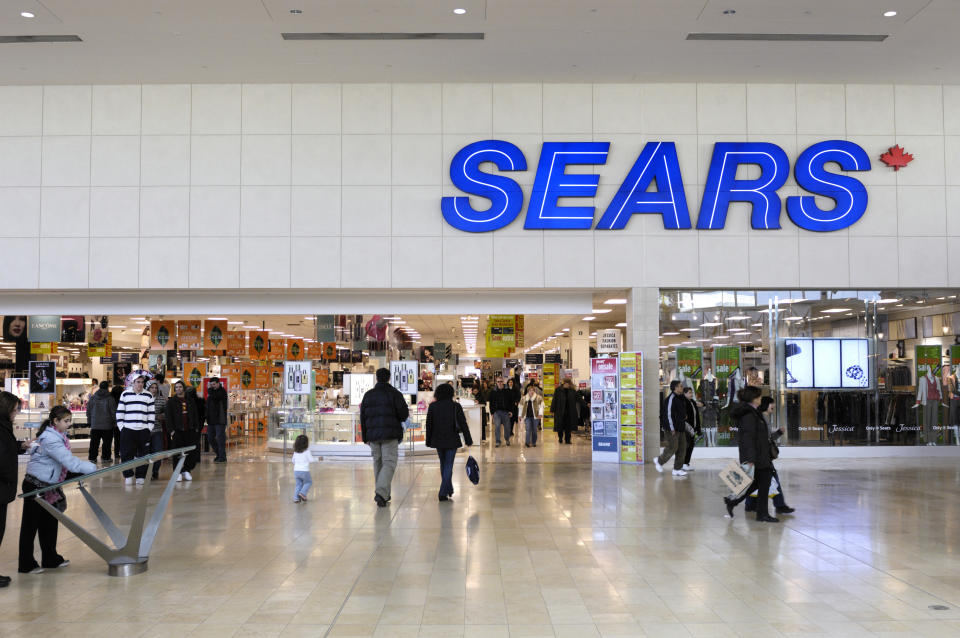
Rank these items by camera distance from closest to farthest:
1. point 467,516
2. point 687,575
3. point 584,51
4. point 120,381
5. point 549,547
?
1. point 687,575
2. point 549,547
3. point 467,516
4. point 584,51
5. point 120,381

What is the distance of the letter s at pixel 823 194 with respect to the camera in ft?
51.0

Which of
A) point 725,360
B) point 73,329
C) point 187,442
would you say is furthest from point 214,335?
point 725,360

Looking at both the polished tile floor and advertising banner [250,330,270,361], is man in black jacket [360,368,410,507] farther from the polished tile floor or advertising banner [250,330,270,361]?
advertising banner [250,330,270,361]

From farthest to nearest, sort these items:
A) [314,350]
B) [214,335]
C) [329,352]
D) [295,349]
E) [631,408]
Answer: [314,350] → [295,349] → [329,352] → [214,335] → [631,408]

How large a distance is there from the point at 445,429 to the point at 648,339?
21.0 feet

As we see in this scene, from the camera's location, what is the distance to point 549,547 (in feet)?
24.8

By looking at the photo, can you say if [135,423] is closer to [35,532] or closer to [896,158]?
[35,532]

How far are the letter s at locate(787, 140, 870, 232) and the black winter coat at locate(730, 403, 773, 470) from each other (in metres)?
7.68

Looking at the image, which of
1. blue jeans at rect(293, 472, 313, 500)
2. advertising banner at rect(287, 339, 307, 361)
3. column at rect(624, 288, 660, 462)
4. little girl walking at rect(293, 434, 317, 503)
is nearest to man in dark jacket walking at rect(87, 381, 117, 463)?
little girl walking at rect(293, 434, 317, 503)

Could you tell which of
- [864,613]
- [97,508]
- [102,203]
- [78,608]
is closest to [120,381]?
[102,203]

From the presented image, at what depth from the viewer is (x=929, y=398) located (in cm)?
1594

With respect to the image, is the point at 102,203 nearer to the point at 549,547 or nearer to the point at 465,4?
the point at 465,4

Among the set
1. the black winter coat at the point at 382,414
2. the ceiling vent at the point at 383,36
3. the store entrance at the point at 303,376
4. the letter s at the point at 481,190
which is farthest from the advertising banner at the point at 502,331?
the black winter coat at the point at 382,414

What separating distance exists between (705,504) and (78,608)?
678 cm
